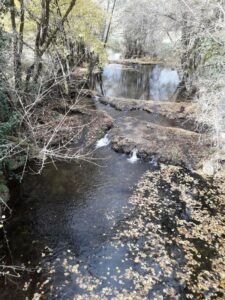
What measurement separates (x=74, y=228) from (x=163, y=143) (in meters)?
7.51

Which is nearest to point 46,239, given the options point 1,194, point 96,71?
point 1,194

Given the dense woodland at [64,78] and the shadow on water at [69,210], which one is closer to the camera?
the shadow on water at [69,210]

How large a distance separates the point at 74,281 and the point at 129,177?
229 inches

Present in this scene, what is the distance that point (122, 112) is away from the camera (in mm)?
20438

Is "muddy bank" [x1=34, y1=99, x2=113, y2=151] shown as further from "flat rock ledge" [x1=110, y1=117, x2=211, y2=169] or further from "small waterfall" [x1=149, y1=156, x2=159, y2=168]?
"small waterfall" [x1=149, y1=156, x2=159, y2=168]

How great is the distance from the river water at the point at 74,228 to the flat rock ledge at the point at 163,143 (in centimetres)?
58

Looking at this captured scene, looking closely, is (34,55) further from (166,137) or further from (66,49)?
(166,137)

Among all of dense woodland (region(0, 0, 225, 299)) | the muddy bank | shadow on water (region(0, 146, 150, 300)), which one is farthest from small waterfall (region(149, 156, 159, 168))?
the muddy bank

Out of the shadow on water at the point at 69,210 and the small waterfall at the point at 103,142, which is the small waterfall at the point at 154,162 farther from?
the small waterfall at the point at 103,142

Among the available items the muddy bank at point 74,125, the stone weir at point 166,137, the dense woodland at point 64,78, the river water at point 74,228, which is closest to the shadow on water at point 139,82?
the dense woodland at point 64,78

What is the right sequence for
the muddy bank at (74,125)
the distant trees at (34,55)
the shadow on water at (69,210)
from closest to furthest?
the shadow on water at (69,210)
the distant trees at (34,55)
the muddy bank at (74,125)

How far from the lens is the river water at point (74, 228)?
7.37 m

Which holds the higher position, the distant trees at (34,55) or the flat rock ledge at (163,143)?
the distant trees at (34,55)

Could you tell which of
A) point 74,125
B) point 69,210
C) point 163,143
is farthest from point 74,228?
point 74,125
